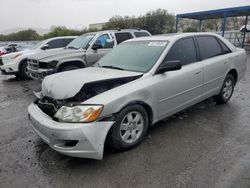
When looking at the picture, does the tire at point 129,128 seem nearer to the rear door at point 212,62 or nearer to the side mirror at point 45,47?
the rear door at point 212,62

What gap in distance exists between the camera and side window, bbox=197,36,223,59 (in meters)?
4.45

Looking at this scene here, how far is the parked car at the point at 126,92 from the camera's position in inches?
109

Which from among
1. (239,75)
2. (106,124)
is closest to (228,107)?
(239,75)

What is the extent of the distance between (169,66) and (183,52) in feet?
2.62

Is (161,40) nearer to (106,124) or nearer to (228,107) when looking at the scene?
(106,124)

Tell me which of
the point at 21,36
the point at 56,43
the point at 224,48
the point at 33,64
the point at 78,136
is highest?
the point at 21,36

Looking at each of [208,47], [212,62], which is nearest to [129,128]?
[212,62]

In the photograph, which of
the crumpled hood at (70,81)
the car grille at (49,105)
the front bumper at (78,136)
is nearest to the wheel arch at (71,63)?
the crumpled hood at (70,81)

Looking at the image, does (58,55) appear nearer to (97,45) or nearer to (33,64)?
(33,64)

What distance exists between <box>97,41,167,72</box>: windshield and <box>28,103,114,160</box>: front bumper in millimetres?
1270

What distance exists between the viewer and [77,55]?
23.1 feet

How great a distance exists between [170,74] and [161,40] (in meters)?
0.74

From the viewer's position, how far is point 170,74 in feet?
12.1

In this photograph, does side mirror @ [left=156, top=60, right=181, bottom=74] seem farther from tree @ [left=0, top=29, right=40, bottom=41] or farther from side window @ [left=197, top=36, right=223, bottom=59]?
tree @ [left=0, top=29, right=40, bottom=41]
